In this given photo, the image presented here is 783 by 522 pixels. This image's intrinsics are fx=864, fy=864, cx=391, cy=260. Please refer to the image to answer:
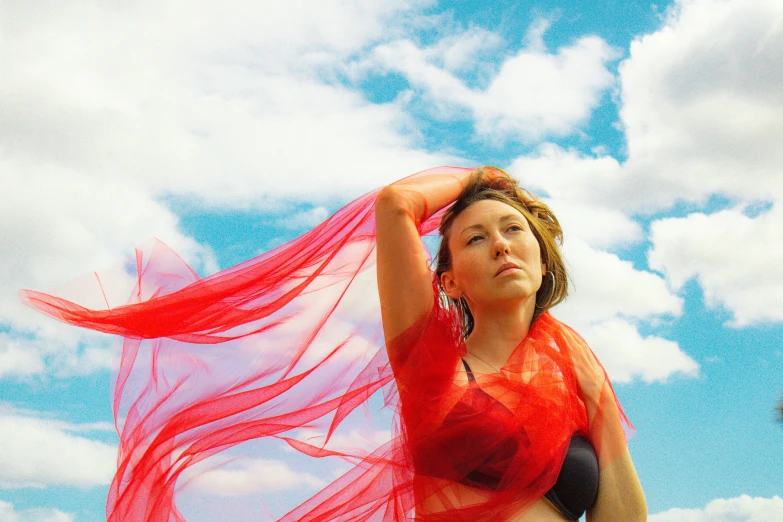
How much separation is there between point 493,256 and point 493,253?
0.04ft

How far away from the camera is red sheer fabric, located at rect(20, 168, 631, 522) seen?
305 centimetres

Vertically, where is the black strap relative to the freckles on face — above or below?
below

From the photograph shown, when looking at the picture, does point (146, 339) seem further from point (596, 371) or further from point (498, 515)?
point (596, 371)

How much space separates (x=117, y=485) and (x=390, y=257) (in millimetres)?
1351

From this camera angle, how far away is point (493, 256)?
3.32 metres

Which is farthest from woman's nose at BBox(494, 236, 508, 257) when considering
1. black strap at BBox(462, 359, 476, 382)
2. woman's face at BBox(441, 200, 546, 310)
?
black strap at BBox(462, 359, 476, 382)

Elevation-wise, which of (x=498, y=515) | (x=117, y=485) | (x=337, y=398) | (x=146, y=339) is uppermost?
(x=146, y=339)

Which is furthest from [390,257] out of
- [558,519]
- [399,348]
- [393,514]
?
[558,519]

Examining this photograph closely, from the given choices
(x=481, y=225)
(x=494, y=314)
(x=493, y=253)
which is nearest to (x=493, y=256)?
(x=493, y=253)

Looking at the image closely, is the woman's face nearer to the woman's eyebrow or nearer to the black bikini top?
the woman's eyebrow

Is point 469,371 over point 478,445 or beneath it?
over

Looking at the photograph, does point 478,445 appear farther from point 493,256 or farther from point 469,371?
point 493,256

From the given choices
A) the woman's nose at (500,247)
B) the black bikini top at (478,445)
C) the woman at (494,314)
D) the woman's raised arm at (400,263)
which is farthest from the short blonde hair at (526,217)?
the black bikini top at (478,445)

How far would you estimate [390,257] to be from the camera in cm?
309
